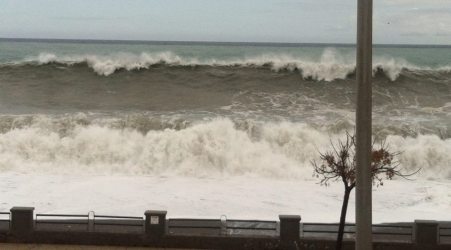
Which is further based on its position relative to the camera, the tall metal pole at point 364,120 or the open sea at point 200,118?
the open sea at point 200,118

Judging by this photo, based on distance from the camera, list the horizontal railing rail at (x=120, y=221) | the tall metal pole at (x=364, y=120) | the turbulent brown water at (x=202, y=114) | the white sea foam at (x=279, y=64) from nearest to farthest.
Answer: the tall metal pole at (x=364, y=120)
the horizontal railing rail at (x=120, y=221)
the turbulent brown water at (x=202, y=114)
the white sea foam at (x=279, y=64)

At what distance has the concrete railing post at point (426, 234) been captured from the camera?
31.3 feet

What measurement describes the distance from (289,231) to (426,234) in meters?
2.39

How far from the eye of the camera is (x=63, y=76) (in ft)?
114

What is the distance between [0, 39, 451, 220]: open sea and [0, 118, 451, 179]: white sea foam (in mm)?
48

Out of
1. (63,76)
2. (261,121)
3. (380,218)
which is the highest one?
(63,76)

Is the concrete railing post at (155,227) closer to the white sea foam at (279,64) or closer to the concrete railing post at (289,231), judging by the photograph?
the concrete railing post at (289,231)

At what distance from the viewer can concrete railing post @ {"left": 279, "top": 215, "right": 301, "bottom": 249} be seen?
31.9 feet

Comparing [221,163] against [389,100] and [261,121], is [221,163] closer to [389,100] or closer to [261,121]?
[261,121]

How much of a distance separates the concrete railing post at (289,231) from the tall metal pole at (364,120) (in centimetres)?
552

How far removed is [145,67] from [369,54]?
1315 inches

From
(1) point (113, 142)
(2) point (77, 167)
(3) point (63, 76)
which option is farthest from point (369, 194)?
(3) point (63, 76)

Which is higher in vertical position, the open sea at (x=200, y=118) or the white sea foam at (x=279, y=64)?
the white sea foam at (x=279, y=64)

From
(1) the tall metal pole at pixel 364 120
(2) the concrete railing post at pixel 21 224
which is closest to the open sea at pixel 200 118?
(2) the concrete railing post at pixel 21 224
